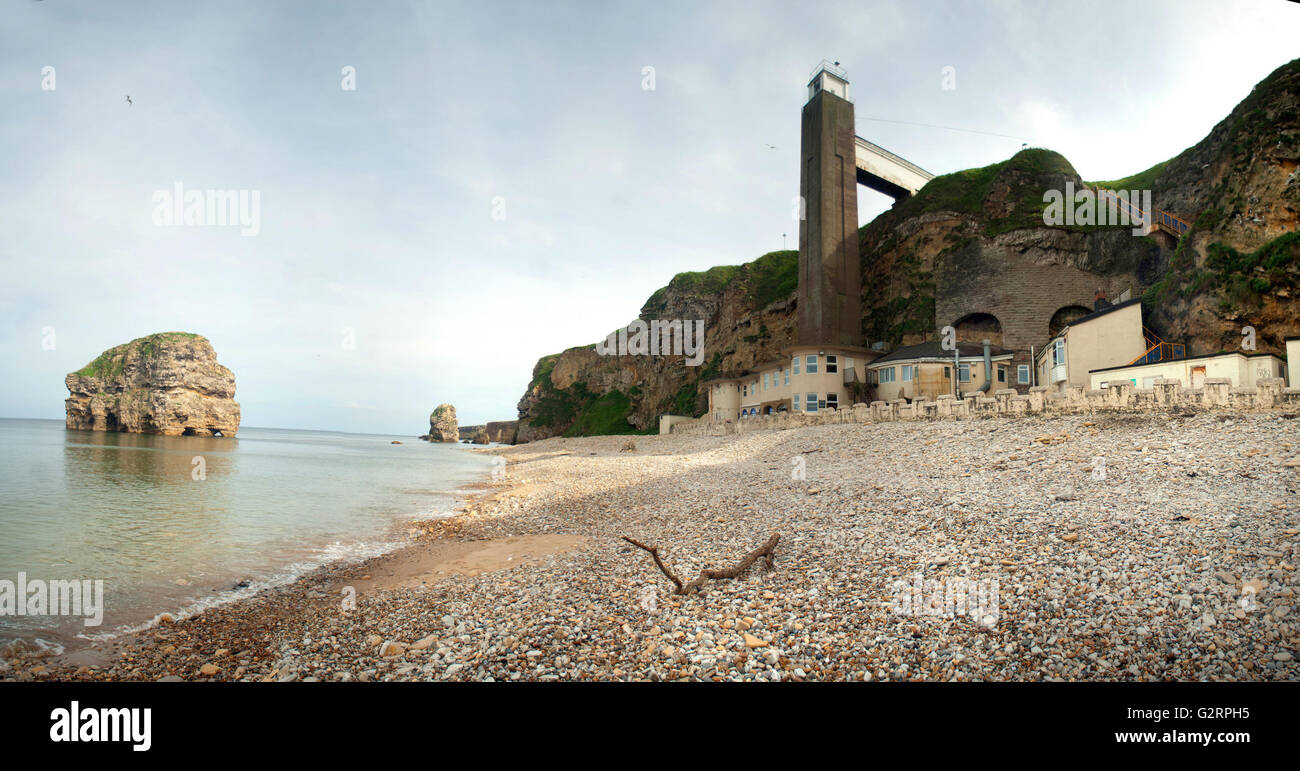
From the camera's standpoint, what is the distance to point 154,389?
106 m

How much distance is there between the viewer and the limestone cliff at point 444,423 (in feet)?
542

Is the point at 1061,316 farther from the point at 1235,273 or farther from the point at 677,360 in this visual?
the point at 677,360

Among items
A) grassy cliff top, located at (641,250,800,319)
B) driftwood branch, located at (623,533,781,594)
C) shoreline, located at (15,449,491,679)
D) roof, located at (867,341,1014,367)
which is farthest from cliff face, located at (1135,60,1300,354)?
shoreline, located at (15,449,491,679)

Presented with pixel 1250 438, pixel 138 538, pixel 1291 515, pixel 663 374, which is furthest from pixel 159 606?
pixel 663 374

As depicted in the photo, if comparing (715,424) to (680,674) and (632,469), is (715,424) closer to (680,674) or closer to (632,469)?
(632,469)

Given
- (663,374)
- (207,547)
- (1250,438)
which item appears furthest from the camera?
(663,374)

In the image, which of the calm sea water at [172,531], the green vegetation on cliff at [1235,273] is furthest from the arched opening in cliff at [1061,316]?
the calm sea water at [172,531]

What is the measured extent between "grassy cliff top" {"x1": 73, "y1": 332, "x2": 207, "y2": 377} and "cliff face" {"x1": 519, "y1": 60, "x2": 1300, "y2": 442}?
88211mm

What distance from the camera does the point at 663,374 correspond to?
76438 mm

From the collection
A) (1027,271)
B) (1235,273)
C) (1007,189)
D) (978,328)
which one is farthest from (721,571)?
(1007,189)

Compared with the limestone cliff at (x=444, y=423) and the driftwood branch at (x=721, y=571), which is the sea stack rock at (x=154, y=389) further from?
the driftwood branch at (x=721, y=571)

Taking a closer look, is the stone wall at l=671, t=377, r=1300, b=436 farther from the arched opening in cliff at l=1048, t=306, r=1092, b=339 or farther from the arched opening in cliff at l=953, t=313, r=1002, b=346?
the arched opening in cliff at l=1048, t=306, r=1092, b=339
